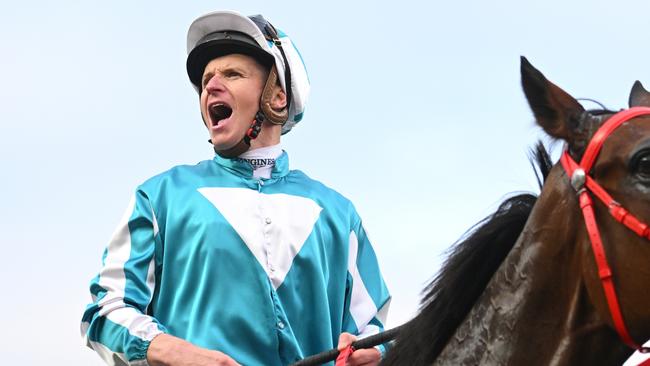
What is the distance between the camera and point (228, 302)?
474 cm

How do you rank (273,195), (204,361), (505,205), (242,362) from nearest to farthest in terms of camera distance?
(505,205) < (204,361) < (242,362) < (273,195)

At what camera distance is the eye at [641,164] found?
3355mm

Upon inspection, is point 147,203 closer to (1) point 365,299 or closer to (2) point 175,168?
(2) point 175,168

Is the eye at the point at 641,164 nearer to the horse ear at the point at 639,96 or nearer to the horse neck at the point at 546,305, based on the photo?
the horse neck at the point at 546,305

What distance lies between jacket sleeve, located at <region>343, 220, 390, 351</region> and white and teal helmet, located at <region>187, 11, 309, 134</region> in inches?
30.7

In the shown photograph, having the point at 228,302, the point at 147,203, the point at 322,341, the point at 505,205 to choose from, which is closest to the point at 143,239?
the point at 147,203

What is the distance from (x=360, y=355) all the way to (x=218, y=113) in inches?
59.7

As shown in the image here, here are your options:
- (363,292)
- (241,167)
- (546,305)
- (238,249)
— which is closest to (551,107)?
(546,305)

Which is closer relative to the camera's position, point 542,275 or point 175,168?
Result: point 542,275

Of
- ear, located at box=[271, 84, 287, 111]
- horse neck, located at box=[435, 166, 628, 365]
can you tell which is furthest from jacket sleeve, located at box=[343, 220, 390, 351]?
horse neck, located at box=[435, 166, 628, 365]

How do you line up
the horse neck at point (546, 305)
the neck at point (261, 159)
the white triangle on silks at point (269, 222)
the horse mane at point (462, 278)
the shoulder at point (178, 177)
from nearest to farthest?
the horse neck at point (546, 305), the horse mane at point (462, 278), the white triangle on silks at point (269, 222), the shoulder at point (178, 177), the neck at point (261, 159)

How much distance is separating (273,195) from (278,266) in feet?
1.42

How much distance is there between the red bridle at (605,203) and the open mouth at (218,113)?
2117mm

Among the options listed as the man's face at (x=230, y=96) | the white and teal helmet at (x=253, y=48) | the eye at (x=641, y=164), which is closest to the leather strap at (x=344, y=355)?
the man's face at (x=230, y=96)
